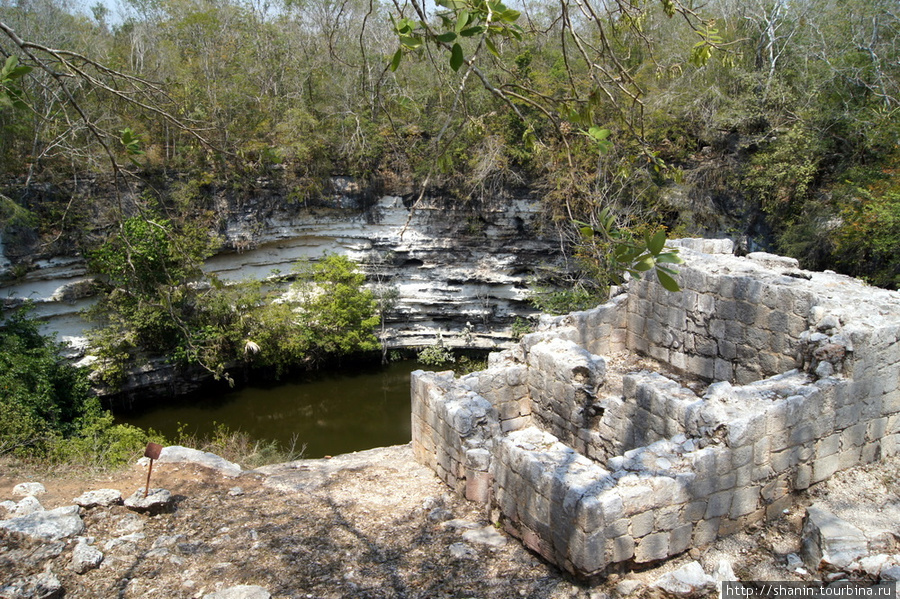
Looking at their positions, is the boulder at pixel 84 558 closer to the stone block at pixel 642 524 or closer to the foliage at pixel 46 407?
the stone block at pixel 642 524

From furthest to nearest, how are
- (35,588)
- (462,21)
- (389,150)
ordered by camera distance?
(389,150)
(35,588)
(462,21)

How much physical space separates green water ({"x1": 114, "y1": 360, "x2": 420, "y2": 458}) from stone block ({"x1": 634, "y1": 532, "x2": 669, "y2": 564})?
9953 millimetres

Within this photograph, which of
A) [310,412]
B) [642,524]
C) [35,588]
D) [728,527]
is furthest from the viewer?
[310,412]

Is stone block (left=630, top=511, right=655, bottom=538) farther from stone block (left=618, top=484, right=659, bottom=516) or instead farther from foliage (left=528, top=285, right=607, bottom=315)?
foliage (left=528, top=285, right=607, bottom=315)

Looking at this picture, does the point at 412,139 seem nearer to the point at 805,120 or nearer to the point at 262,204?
the point at 262,204

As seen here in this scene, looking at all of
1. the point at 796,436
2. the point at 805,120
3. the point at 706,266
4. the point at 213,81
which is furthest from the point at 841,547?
the point at 213,81

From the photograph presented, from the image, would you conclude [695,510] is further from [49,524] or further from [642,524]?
[49,524]

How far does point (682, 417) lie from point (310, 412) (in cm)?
1160

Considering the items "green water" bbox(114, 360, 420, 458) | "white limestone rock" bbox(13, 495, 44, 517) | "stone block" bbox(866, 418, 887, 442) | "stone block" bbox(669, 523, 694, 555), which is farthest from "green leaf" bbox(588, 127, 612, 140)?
"green water" bbox(114, 360, 420, 458)

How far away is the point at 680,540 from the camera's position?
4422 mm

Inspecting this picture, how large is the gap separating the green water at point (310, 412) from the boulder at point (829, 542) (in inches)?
405

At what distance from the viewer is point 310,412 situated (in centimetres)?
1555

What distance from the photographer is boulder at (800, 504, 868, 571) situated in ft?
13.2

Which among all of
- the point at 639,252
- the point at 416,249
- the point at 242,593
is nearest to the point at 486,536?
the point at 242,593
